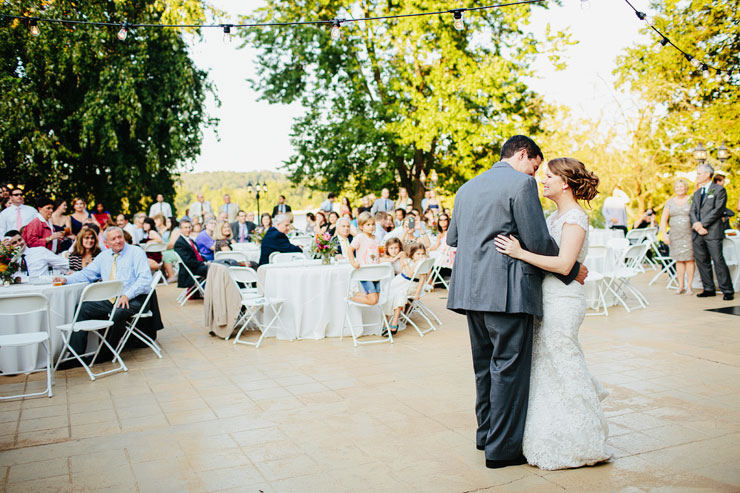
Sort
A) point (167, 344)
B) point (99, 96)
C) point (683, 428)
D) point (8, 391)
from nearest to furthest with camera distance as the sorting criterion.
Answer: point (683, 428) → point (8, 391) → point (167, 344) → point (99, 96)

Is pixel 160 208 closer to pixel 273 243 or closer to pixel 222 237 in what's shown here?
pixel 222 237

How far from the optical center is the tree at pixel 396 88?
17.8m

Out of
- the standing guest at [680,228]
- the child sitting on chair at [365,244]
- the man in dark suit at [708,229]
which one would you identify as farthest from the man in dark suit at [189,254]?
the man in dark suit at [708,229]

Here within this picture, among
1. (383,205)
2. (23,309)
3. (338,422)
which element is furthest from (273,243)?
(383,205)

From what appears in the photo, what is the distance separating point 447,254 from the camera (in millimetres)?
10570

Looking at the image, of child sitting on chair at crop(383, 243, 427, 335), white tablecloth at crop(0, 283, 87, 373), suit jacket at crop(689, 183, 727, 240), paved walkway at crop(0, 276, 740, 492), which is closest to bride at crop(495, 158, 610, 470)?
paved walkway at crop(0, 276, 740, 492)

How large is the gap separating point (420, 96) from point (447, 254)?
8.90 m

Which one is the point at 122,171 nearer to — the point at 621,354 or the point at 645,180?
the point at 621,354

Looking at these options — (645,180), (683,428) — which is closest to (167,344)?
(683,428)

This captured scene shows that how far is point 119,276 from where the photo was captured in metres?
6.23

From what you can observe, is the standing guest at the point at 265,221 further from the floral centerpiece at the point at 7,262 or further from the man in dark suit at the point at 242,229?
the floral centerpiece at the point at 7,262

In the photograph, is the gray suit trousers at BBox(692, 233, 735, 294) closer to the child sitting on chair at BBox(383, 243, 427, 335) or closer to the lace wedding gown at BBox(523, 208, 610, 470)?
the child sitting on chair at BBox(383, 243, 427, 335)

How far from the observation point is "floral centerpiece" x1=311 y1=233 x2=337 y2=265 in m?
7.33

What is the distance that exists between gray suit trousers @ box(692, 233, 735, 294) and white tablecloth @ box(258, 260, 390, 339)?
18.2ft
